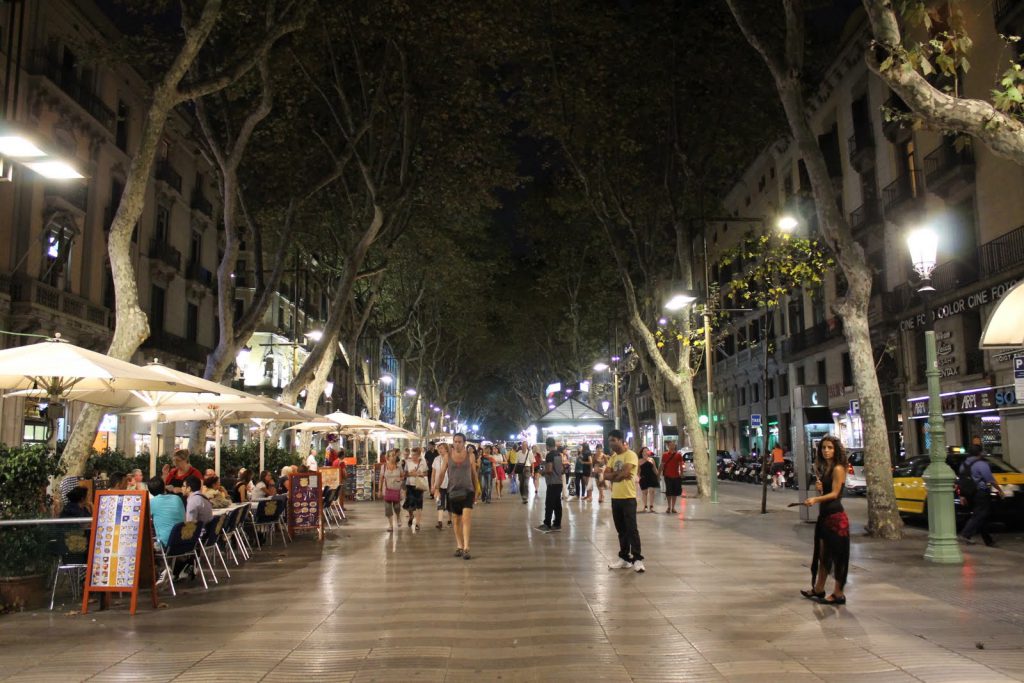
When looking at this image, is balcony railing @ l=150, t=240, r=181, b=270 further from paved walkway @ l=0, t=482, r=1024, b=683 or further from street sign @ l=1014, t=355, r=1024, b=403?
street sign @ l=1014, t=355, r=1024, b=403

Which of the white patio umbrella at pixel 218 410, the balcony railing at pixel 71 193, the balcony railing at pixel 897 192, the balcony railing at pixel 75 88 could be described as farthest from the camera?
the balcony railing at pixel 897 192

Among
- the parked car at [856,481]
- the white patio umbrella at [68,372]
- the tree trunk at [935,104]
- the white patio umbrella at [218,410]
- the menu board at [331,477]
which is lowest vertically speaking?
the parked car at [856,481]

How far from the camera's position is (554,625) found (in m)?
7.34

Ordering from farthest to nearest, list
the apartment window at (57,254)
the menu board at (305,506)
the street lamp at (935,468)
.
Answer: the apartment window at (57,254)
the menu board at (305,506)
the street lamp at (935,468)

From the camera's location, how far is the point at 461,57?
66.2ft

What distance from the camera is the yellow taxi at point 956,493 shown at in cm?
1419

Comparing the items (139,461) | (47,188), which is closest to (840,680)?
(139,461)

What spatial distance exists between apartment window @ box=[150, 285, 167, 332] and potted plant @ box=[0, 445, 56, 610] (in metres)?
24.7

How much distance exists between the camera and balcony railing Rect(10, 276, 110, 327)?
23453 millimetres

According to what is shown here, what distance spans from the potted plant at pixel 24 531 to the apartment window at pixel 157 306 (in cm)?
2471

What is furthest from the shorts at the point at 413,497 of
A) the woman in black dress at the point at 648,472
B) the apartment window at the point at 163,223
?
the apartment window at the point at 163,223

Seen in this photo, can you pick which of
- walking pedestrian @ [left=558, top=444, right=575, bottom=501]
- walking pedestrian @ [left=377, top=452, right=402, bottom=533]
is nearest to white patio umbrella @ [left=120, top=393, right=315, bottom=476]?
walking pedestrian @ [left=377, top=452, right=402, bottom=533]

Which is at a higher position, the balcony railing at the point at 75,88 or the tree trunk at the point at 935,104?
the balcony railing at the point at 75,88

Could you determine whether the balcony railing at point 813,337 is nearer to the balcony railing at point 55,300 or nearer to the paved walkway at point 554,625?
the paved walkway at point 554,625
